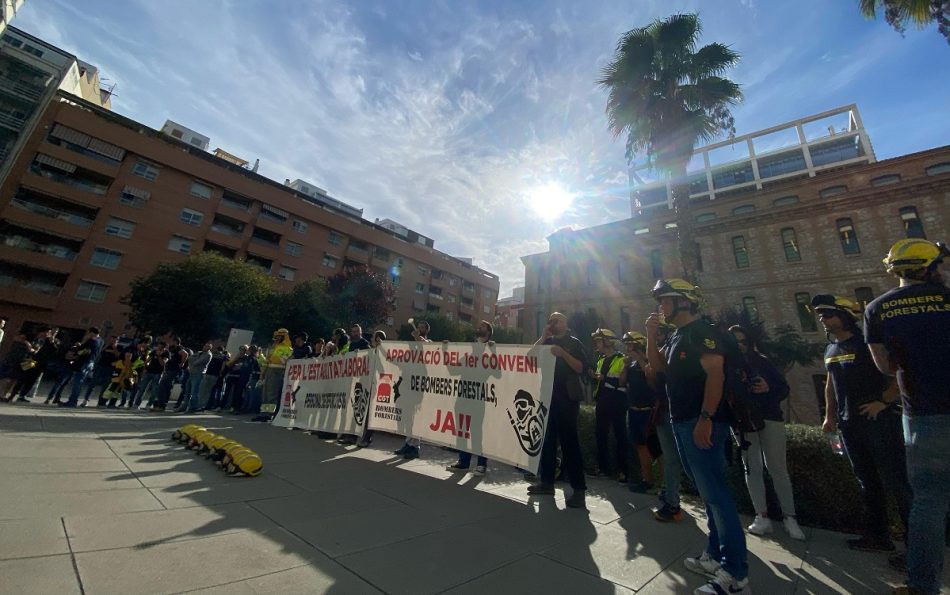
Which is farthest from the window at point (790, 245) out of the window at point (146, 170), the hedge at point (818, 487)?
the window at point (146, 170)

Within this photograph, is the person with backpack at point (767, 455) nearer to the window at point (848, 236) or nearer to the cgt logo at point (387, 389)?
the cgt logo at point (387, 389)

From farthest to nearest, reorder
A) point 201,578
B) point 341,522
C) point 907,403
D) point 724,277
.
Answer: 1. point 724,277
2. point 341,522
3. point 907,403
4. point 201,578

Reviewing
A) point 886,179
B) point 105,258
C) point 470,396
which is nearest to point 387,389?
point 470,396

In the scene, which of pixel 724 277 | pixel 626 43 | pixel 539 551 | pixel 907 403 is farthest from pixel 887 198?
pixel 539 551

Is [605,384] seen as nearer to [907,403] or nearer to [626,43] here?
[907,403]

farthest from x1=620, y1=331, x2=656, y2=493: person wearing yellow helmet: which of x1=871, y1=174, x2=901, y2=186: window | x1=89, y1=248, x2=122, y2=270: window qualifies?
x1=89, y1=248, x2=122, y2=270: window

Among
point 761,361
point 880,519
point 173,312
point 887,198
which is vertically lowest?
point 880,519

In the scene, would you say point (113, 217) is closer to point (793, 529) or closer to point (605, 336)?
point (605, 336)

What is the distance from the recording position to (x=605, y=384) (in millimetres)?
5512

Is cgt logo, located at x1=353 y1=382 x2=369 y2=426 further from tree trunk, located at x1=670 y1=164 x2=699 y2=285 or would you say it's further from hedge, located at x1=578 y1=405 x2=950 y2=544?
tree trunk, located at x1=670 y1=164 x2=699 y2=285

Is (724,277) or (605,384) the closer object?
(605,384)

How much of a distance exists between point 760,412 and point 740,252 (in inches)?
1071

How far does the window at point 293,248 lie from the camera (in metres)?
42.4

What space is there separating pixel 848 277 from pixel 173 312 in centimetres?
4311
